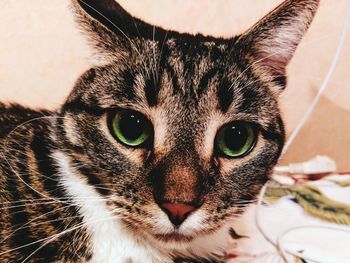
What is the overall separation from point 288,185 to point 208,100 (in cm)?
59

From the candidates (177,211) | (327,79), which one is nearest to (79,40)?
(177,211)

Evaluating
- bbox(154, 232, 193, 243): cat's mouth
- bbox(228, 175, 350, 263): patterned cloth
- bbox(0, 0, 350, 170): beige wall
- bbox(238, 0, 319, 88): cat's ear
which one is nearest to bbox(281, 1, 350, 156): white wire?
bbox(0, 0, 350, 170): beige wall

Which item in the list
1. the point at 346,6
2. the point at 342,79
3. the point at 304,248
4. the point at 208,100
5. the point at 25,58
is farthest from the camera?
the point at 342,79

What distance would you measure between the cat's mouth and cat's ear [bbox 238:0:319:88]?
304 millimetres

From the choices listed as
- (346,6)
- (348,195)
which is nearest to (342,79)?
(346,6)

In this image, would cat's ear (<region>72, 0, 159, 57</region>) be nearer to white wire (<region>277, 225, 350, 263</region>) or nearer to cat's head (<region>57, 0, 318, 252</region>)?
cat's head (<region>57, 0, 318, 252</region>)

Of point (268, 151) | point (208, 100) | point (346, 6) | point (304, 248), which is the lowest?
point (304, 248)

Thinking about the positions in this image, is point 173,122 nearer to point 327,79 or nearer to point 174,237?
point 174,237

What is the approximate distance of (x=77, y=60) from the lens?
1095 millimetres

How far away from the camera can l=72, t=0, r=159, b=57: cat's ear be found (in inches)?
26.2

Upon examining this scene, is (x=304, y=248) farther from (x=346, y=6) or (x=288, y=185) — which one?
(x=346, y=6)

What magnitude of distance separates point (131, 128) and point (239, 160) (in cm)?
18

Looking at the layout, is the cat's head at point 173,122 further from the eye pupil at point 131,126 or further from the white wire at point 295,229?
the white wire at point 295,229

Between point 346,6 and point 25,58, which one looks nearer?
point 25,58
